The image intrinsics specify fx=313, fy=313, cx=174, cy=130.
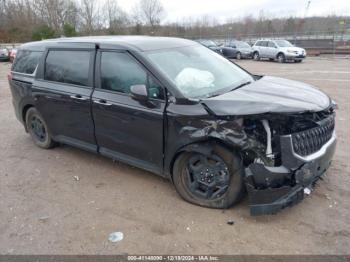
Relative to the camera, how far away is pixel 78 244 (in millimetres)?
2988

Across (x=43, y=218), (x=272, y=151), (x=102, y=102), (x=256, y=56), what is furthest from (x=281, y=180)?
(x=256, y=56)

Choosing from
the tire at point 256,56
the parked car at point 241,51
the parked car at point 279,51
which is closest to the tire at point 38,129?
the parked car at point 279,51

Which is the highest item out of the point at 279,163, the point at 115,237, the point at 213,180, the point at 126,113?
the point at 126,113

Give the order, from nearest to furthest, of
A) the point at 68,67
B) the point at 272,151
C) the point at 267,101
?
the point at 272,151 < the point at 267,101 < the point at 68,67

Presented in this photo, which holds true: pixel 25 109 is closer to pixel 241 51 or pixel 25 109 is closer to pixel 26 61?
pixel 26 61

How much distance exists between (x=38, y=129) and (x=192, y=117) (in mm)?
3351

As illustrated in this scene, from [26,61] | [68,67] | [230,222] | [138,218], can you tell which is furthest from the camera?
[26,61]

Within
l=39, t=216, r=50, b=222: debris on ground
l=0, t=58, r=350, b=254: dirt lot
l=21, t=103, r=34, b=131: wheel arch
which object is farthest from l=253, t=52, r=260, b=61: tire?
l=39, t=216, r=50, b=222: debris on ground

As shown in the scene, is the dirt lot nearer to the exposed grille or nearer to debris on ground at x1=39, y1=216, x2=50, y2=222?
debris on ground at x1=39, y1=216, x2=50, y2=222

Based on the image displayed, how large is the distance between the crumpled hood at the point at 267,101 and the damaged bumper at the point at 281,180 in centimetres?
33

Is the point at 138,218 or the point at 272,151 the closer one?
the point at 272,151

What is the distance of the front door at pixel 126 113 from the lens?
11.7ft

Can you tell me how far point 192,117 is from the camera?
325cm

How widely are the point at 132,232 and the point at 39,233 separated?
948mm
